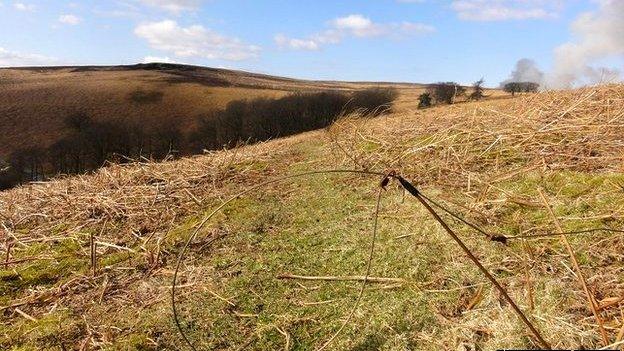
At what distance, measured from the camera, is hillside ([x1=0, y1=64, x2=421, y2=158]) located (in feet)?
277

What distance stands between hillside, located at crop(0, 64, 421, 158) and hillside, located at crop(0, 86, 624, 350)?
83.3m

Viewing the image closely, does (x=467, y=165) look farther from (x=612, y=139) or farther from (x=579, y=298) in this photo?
(x=579, y=298)

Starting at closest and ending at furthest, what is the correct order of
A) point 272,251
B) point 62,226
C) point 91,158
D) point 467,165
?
point 272,251 < point 467,165 < point 62,226 < point 91,158

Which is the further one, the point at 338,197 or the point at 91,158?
the point at 91,158

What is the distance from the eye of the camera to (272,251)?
3887 mm

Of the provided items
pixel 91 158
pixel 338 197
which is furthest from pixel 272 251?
pixel 91 158

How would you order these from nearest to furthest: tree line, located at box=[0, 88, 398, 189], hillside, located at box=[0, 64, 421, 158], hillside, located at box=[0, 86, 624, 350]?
1. hillside, located at box=[0, 86, 624, 350]
2. tree line, located at box=[0, 88, 398, 189]
3. hillside, located at box=[0, 64, 421, 158]

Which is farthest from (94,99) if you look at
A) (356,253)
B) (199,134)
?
(356,253)

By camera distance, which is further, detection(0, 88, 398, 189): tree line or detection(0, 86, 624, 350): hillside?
detection(0, 88, 398, 189): tree line

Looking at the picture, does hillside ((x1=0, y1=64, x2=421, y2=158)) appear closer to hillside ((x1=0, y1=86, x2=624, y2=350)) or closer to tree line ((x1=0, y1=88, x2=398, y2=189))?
tree line ((x1=0, y1=88, x2=398, y2=189))

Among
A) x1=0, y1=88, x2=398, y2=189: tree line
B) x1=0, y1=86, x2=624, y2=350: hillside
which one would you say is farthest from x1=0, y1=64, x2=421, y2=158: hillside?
x1=0, y1=86, x2=624, y2=350: hillside

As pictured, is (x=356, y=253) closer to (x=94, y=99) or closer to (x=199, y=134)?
(x=199, y=134)

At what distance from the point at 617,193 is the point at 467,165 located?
156 cm

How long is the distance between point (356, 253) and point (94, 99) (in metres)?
108
